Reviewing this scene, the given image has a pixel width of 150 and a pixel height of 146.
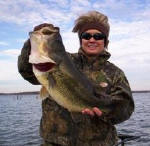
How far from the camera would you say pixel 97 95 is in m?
5.09

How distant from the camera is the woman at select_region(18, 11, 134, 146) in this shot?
205 inches

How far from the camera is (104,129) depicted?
5.49 m

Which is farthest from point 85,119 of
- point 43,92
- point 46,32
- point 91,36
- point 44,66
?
point 46,32

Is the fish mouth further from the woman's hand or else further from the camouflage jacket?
the woman's hand

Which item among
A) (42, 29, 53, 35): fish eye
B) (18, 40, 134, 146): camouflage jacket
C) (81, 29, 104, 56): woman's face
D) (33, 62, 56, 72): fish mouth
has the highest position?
(42, 29, 53, 35): fish eye

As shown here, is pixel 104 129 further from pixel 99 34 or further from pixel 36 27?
pixel 36 27

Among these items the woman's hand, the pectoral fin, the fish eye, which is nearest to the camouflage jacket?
the woman's hand

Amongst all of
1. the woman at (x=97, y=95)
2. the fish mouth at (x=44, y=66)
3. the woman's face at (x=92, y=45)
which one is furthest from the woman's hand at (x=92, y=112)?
the woman's face at (x=92, y=45)

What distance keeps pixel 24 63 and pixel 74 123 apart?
1219mm

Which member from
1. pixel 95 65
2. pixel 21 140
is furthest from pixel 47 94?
pixel 21 140

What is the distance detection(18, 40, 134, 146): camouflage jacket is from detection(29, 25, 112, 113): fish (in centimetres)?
21

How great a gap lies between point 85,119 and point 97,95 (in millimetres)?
516

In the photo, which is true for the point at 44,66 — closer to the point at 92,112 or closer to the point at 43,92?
the point at 43,92

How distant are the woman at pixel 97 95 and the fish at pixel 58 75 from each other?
0.38ft
